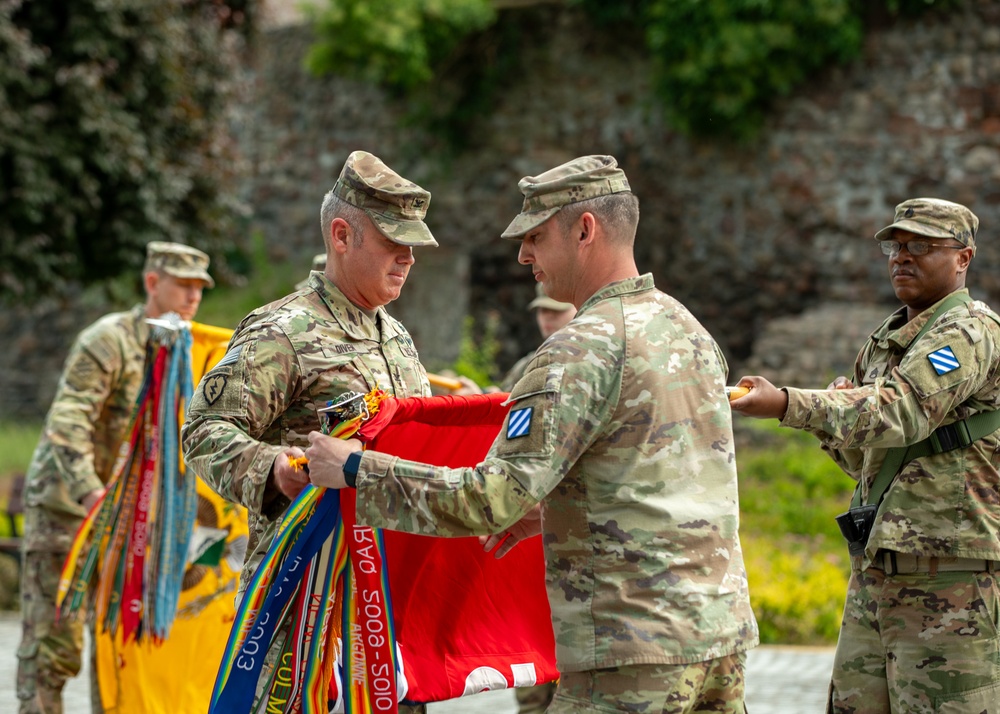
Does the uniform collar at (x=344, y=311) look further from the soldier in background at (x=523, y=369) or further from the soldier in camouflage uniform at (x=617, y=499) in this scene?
the soldier in background at (x=523, y=369)

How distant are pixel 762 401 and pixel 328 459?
4.69ft

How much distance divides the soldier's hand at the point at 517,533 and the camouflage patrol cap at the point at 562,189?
2.93 ft

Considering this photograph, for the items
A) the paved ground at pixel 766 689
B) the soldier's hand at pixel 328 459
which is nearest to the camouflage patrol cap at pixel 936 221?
the soldier's hand at pixel 328 459

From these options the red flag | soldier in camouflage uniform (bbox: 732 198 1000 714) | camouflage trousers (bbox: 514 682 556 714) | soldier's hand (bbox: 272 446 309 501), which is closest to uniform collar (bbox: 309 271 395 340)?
the red flag

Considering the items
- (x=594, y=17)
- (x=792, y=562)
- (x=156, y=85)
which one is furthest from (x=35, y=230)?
(x=792, y=562)

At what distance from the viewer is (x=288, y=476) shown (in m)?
3.60

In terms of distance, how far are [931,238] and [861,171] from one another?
28.4 ft

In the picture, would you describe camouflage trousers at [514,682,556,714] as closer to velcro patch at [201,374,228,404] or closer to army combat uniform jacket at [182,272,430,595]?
army combat uniform jacket at [182,272,430,595]

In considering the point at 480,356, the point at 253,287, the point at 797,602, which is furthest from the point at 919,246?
the point at 253,287

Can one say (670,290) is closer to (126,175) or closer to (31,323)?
(126,175)

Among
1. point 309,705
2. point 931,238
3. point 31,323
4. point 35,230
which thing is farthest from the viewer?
point 31,323

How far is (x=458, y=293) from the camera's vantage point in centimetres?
1543

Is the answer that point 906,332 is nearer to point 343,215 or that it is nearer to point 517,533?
point 517,533

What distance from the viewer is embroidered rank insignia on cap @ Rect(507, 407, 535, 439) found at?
3.21m
